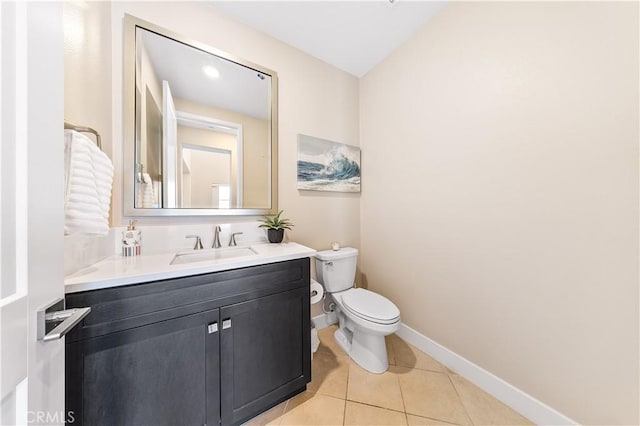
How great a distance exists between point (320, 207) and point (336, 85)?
1.16m

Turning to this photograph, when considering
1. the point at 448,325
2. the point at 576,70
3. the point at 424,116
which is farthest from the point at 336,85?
the point at 448,325

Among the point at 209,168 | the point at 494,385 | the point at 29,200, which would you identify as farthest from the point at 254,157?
the point at 494,385

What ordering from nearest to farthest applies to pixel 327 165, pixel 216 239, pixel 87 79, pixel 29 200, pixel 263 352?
pixel 29 200, pixel 87 79, pixel 263 352, pixel 216 239, pixel 327 165

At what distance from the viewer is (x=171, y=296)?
0.89 metres

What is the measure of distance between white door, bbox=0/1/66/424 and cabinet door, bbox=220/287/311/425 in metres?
0.59

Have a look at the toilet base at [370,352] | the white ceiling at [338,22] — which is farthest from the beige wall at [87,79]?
the toilet base at [370,352]

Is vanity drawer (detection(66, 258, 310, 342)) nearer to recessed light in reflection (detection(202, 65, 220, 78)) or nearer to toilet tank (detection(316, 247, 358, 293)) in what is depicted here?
toilet tank (detection(316, 247, 358, 293))

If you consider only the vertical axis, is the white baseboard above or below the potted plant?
below

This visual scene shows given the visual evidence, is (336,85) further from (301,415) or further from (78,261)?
(301,415)

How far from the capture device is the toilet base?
1429mm

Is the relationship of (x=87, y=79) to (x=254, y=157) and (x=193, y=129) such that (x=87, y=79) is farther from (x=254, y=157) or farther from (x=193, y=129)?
(x=254, y=157)

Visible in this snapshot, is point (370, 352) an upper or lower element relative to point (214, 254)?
lower

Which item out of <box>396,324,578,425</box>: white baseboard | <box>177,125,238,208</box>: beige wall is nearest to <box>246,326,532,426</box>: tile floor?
<box>396,324,578,425</box>: white baseboard

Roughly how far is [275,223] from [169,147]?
825 millimetres
